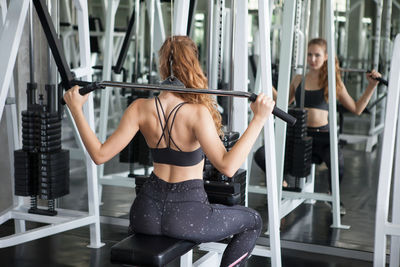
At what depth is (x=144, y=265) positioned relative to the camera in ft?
7.32

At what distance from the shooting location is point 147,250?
7.40 ft

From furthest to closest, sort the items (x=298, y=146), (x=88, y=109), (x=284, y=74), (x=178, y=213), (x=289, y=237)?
(x=298, y=146) → (x=289, y=237) → (x=284, y=74) → (x=88, y=109) → (x=178, y=213)

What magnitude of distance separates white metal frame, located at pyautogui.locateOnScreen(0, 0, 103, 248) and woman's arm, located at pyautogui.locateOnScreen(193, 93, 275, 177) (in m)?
1.31

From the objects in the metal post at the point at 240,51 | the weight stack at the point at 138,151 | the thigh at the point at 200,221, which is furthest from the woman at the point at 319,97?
the thigh at the point at 200,221

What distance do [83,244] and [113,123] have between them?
216 inches

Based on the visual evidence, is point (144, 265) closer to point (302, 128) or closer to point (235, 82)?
point (235, 82)

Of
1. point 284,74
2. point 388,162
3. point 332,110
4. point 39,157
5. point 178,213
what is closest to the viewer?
point 178,213

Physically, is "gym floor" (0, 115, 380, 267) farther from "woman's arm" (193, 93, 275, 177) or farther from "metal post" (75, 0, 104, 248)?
"woman's arm" (193, 93, 275, 177)

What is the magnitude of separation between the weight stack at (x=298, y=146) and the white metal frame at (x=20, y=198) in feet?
4.62

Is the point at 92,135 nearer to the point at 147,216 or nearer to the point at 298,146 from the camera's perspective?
the point at 147,216

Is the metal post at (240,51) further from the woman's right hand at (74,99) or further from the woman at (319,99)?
the woman at (319,99)

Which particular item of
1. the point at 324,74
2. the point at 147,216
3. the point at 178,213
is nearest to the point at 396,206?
the point at 178,213

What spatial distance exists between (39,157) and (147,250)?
1481 millimetres

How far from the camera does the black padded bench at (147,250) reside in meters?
2.23
